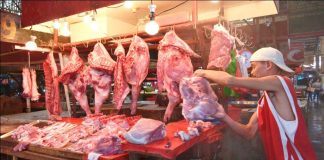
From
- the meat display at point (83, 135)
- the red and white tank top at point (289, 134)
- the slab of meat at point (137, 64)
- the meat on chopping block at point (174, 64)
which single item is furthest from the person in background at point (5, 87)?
the red and white tank top at point (289, 134)

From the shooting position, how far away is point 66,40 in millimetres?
6426

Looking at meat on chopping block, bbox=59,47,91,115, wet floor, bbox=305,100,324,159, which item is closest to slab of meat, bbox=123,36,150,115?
meat on chopping block, bbox=59,47,91,115

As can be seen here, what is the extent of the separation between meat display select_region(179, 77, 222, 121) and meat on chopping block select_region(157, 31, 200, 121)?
43cm

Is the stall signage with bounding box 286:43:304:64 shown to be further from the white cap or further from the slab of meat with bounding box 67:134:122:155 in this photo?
the slab of meat with bounding box 67:134:122:155

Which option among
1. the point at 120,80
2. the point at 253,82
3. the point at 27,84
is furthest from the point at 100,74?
the point at 27,84

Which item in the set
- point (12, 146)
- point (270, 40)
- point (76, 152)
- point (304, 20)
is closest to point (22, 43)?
point (12, 146)

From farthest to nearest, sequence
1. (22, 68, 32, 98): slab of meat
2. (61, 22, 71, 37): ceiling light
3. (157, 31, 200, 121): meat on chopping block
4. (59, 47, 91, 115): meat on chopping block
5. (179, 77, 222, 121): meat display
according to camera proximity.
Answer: (22, 68, 32, 98): slab of meat < (61, 22, 71, 37): ceiling light < (59, 47, 91, 115): meat on chopping block < (157, 31, 200, 121): meat on chopping block < (179, 77, 222, 121): meat display

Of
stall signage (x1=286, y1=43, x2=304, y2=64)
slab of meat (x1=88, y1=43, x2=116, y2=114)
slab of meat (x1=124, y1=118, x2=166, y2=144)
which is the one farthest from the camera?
slab of meat (x1=88, y1=43, x2=116, y2=114)

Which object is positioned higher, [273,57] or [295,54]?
[295,54]

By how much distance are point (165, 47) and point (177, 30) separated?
0.39 m

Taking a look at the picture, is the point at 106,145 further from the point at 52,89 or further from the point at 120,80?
the point at 52,89

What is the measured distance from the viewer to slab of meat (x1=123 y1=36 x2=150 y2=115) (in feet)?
13.4

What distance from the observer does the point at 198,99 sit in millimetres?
3133

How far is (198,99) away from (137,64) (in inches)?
55.3
